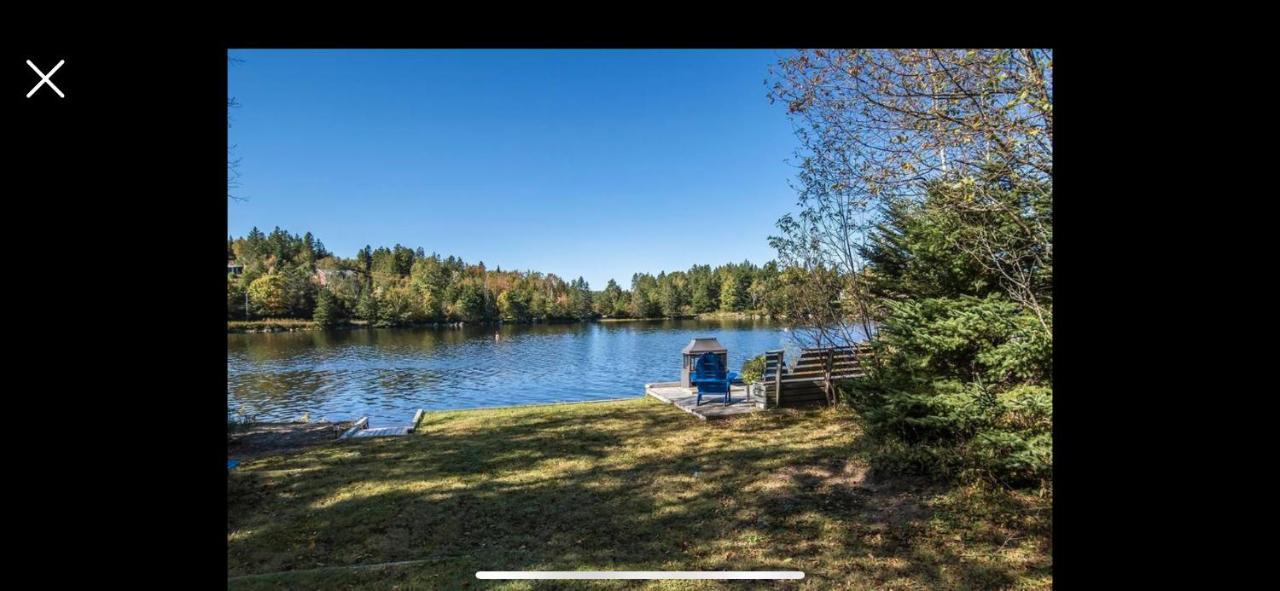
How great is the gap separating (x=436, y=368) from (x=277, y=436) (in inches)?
585

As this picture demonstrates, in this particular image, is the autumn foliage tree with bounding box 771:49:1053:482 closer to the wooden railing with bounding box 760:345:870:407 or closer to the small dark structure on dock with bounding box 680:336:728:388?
the wooden railing with bounding box 760:345:870:407

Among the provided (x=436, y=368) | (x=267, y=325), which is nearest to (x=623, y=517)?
(x=436, y=368)

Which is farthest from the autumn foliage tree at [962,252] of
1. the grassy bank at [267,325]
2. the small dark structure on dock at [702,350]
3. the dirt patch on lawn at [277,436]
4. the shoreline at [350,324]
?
the grassy bank at [267,325]

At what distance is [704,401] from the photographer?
9.30 m

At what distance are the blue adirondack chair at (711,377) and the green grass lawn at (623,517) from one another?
85.2 inches

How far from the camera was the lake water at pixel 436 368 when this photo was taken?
574 inches

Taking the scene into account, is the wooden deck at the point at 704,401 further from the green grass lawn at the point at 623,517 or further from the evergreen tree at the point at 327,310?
the evergreen tree at the point at 327,310

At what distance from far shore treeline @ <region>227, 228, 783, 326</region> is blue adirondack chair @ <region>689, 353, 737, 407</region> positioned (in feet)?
75.9
